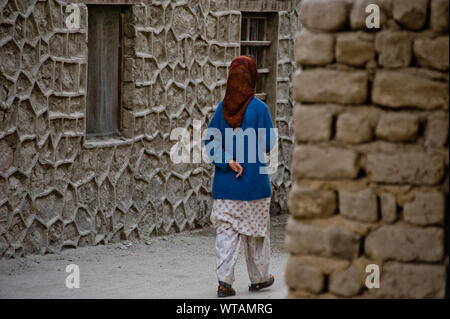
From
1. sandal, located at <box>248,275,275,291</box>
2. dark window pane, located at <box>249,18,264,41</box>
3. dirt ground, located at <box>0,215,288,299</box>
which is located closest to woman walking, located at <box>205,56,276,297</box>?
sandal, located at <box>248,275,275,291</box>

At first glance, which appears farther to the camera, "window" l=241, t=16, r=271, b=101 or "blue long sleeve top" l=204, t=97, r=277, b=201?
"window" l=241, t=16, r=271, b=101

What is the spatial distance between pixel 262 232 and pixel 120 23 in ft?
10.4

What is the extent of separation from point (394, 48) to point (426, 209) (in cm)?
72

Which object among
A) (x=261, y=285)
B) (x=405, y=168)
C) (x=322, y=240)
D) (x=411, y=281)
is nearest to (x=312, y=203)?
(x=322, y=240)

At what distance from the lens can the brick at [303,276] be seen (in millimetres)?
3752

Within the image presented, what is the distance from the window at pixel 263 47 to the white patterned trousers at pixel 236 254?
4.33 meters

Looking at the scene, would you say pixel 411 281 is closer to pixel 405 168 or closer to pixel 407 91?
pixel 405 168

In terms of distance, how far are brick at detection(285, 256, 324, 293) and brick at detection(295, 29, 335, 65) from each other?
909 millimetres

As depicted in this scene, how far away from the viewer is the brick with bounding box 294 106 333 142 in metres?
3.72

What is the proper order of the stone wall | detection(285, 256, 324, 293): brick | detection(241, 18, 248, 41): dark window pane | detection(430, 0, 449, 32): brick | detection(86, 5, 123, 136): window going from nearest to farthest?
detection(430, 0, 449, 32): brick
detection(285, 256, 324, 293): brick
the stone wall
detection(86, 5, 123, 136): window
detection(241, 18, 248, 41): dark window pane

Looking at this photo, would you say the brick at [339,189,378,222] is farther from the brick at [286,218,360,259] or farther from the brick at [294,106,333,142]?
the brick at [294,106,333,142]

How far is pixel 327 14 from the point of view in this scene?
3717mm

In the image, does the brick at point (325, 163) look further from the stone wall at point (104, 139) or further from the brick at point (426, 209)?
the stone wall at point (104, 139)
